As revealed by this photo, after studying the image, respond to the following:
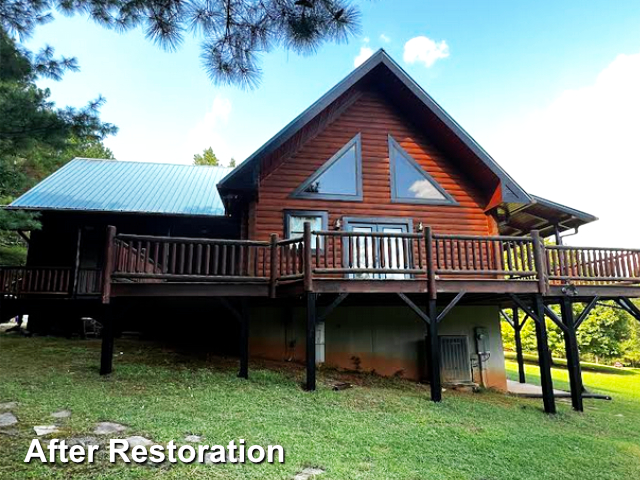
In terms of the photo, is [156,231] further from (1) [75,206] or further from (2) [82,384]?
(2) [82,384]

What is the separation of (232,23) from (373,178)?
6211mm

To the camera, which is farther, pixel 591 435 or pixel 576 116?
pixel 576 116

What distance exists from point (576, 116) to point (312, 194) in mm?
28243

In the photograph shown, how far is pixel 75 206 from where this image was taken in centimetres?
1241

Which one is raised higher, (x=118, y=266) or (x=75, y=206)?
(x=75, y=206)

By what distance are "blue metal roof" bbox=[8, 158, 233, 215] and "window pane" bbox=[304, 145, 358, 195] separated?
12.2 ft

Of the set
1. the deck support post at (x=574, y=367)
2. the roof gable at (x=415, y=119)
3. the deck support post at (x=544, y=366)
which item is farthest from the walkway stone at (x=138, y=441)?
the deck support post at (x=574, y=367)

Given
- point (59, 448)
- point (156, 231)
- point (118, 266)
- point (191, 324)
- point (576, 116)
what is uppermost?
point (576, 116)

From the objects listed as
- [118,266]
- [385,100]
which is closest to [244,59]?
[118,266]

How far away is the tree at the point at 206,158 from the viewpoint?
125ft

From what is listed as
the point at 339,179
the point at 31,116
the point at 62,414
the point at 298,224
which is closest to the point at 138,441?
the point at 62,414

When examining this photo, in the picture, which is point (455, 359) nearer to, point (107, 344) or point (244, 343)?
point (244, 343)

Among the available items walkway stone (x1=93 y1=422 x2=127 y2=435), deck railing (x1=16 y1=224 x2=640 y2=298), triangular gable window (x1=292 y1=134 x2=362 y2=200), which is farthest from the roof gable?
walkway stone (x1=93 y1=422 x2=127 y2=435)

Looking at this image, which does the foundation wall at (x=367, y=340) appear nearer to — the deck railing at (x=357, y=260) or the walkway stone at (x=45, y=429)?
the deck railing at (x=357, y=260)
